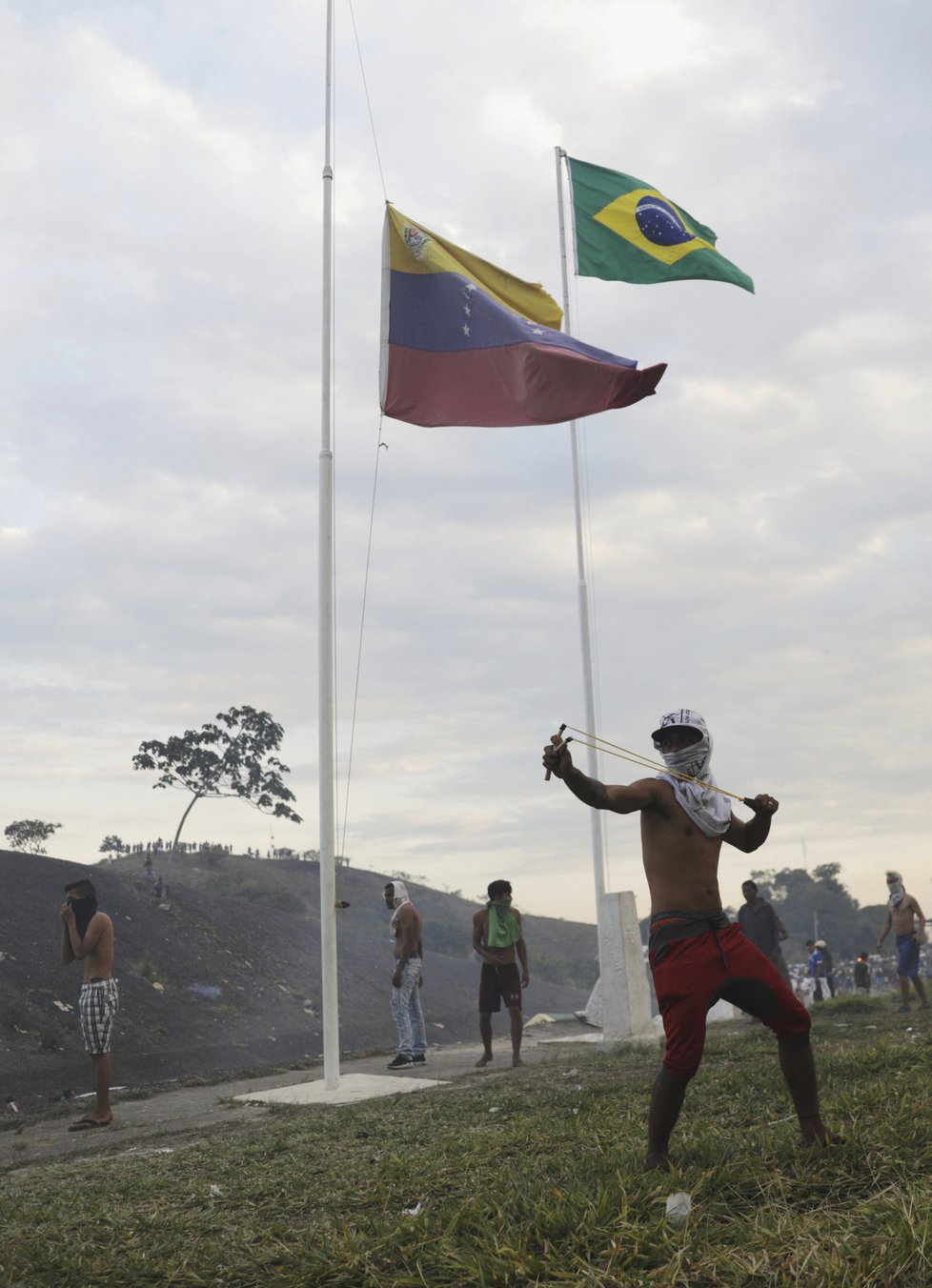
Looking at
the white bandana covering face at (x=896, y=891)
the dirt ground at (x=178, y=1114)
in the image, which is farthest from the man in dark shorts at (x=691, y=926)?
the white bandana covering face at (x=896, y=891)

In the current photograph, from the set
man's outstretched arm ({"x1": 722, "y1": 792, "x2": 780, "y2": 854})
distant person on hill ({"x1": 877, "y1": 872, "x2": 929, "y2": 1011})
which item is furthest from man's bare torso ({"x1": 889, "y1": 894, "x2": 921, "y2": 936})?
man's outstretched arm ({"x1": 722, "y1": 792, "x2": 780, "y2": 854})

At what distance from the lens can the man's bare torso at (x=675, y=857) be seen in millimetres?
4973

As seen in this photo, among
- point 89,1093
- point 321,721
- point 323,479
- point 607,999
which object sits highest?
point 323,479

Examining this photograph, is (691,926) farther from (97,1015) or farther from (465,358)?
(465,358)

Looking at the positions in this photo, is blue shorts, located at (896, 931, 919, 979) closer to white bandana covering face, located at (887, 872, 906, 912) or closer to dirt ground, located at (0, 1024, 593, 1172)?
white bandana covering face, located at (887, 872, 906, 912)

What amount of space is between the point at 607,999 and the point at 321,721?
436 cm

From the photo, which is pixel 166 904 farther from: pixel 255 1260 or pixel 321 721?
pixel 255 1260

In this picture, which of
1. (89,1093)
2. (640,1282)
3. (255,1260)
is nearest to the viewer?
(640,1282)

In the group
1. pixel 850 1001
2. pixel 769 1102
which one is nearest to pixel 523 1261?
pixel 769 1102

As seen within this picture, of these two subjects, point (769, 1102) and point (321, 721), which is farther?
point (321, 721)

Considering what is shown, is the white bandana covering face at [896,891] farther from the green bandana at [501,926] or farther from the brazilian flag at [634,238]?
the brazilian flag at [634,238]

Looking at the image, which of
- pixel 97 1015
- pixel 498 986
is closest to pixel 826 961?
pixel 498 986

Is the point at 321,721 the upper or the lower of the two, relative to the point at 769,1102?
upper

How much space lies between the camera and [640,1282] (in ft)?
11.2
